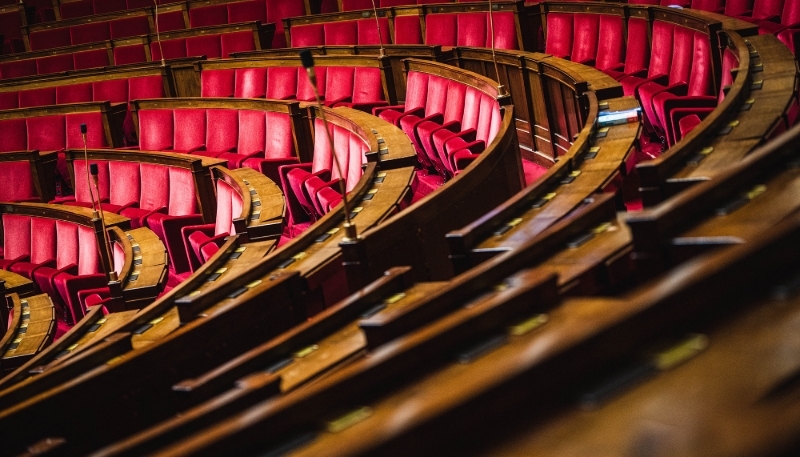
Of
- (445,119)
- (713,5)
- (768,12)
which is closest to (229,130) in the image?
(445,119)

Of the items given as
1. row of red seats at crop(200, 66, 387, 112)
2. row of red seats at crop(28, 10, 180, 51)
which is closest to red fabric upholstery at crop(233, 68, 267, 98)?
row of red seats at crop(200, 66, 387, 112)

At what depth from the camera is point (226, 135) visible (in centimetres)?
269

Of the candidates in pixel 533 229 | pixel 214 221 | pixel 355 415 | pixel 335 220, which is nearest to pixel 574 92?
pixel 335 220

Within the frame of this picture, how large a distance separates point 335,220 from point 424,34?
1392mm

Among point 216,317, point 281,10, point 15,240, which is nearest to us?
point 216,317

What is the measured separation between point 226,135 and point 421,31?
62 centimetres

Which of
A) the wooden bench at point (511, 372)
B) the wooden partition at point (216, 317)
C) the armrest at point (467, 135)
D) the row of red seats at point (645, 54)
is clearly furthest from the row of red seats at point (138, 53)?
the wooden bench at point (511, 372)

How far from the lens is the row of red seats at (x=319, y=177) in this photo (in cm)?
199

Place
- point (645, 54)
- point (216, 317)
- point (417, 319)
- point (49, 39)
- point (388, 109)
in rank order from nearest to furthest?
point (417, 319)
point (216, 317)
point (645, 54)
point (388, 109)
point (49, 39)

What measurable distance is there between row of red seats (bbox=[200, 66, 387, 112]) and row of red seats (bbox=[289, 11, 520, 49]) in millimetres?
247

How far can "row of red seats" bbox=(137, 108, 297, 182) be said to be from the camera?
248 centimetres

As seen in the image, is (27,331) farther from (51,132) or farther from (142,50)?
(142,50)

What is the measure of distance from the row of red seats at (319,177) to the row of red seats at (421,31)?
1.72 feet

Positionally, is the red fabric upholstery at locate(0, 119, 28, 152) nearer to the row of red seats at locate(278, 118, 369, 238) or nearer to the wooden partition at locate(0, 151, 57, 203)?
the wooden partition at locate(0, 151, 57, 203)
